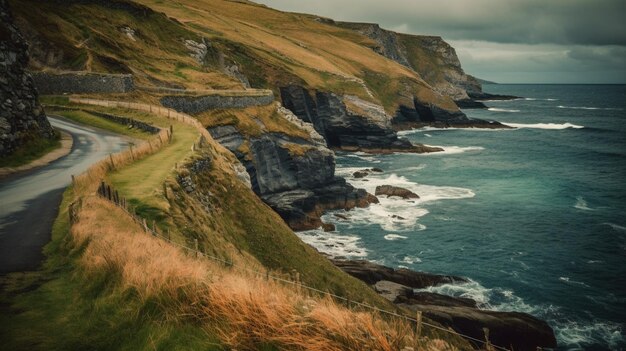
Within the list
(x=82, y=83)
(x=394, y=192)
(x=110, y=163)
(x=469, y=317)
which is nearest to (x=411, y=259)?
(x=469, y=317)

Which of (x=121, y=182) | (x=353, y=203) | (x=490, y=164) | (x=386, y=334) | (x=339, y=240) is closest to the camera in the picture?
(x=386, y=334)

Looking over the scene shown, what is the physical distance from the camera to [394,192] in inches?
2474

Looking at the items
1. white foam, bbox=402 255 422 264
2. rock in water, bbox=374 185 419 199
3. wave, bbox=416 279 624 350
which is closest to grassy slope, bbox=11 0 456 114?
rock in water, bbox=374 185 419 199

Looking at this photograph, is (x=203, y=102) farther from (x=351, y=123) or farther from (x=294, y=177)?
(x=351, y=123)

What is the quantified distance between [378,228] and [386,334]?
147ft

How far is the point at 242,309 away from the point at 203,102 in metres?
51.2

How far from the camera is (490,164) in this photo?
84875 mm

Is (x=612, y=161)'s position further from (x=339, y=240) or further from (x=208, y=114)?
(x=208, y=114)

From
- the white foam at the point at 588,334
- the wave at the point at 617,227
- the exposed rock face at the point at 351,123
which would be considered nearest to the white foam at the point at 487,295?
the white foam at the point at 588,334

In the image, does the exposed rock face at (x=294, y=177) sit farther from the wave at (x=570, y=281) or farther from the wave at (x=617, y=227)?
the wave at (x=617, y=227)

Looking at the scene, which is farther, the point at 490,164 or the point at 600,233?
the point at 490,164

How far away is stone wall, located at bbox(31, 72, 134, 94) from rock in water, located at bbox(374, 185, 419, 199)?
39110 millimetres

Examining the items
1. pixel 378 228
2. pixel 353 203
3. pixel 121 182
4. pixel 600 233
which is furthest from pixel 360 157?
pixel 121 182

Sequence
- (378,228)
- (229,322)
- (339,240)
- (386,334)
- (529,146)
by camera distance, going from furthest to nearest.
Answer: (529,146), (378,228), (339,240), (229,322), (386,334)
